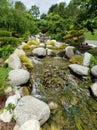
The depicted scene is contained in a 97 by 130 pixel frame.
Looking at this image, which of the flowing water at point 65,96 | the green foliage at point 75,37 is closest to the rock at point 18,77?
the flowing water at point 65,96

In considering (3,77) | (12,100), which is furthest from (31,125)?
(3,77)

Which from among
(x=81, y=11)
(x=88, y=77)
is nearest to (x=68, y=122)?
(x=88, y=77)

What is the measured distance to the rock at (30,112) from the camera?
4.76 metres

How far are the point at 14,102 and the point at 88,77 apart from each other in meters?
3.33

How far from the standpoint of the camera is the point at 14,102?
5258 mm

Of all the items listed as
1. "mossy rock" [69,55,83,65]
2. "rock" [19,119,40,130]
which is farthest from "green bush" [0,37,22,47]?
"rock" [19,119,40,130]

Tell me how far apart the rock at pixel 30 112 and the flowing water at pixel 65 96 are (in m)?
0.25

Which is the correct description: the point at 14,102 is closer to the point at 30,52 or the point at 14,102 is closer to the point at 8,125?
the point at 8,125

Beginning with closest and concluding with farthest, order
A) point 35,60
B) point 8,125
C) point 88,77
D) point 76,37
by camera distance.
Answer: point 8,125, point 88,77, point 35,60, point 76,37

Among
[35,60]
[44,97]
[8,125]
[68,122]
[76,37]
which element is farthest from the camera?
[76,37]

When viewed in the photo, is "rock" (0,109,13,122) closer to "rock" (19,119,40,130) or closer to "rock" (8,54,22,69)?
"rock" (19,119,40,130)

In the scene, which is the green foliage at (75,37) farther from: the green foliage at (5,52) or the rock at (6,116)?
the rock at (6,116)

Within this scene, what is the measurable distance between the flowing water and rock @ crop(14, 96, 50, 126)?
9.6 inches

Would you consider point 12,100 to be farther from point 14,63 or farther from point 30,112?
point 14,63
